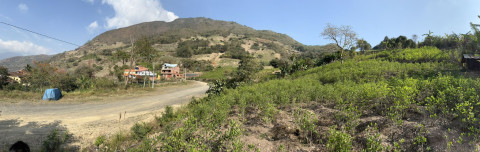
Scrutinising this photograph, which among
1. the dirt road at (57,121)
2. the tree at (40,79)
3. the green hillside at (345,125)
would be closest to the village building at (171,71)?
the tree at (40,79)

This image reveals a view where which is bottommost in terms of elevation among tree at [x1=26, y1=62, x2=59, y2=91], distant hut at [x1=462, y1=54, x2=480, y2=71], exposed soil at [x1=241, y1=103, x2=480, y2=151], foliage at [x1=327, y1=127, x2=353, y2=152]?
exposed soil at [x1=241, y1=103, x2=480, y2=151]

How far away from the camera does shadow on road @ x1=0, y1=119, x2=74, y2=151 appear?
6547mm

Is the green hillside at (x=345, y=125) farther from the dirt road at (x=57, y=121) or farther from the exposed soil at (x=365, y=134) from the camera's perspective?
the dirt road at (x=57, y=121)

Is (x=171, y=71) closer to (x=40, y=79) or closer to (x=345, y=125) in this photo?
(x=40, y=79)

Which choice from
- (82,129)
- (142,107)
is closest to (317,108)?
(82,129)

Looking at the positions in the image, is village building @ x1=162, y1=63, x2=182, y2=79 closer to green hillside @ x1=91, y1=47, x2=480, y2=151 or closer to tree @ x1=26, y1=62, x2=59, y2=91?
tree @ x1=26, y1=62, x2=59, y2=91

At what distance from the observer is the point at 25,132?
7.77 meters

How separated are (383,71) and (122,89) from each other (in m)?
23.7

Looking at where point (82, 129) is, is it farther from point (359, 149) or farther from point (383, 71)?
point (383, 71)

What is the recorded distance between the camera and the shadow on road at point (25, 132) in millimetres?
6547

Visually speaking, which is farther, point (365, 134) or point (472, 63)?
point (472, 63)

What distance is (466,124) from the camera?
4004 mm

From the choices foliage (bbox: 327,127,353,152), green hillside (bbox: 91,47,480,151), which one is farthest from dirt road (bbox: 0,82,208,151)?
foliage (bbox: 327,127,353,152)

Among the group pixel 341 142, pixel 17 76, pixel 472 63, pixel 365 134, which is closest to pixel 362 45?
pixel 472 63
